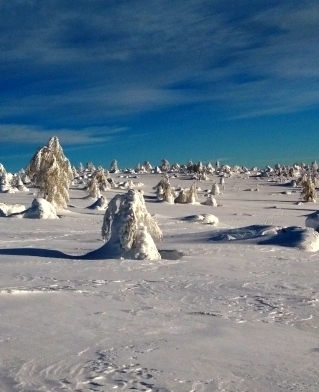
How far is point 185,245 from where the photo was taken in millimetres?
15695

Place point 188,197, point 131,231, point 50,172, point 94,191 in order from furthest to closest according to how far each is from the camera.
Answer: point 94,191, point 188,197, point 50,172, point 131,231

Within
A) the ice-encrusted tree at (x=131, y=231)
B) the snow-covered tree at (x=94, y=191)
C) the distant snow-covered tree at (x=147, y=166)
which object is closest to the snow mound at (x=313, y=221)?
the ice-encrusted tree at (x=131, y=231)

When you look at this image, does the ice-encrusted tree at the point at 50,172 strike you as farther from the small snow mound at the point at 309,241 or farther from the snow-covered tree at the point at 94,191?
the small snow mound at the point at 309,241

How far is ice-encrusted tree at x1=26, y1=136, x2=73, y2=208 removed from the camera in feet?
95.1

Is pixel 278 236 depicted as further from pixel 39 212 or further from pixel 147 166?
pixel 147 166

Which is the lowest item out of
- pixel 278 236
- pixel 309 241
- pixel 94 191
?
pixel 309 241

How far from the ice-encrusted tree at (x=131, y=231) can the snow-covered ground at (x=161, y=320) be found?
55cm

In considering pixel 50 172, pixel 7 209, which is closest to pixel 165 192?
pixel 50 172

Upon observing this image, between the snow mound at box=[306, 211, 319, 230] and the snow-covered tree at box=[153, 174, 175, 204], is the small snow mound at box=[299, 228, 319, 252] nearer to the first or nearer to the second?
the snow mound at box=[306, 211, 319, 230]

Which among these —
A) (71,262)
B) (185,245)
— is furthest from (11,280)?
(185,245)

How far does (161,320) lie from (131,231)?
5581 millimetres

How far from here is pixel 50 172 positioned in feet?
95.4

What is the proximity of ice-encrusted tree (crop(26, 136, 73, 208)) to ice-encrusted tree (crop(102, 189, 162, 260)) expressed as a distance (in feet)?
52.5

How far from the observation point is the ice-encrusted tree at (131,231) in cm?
1263
